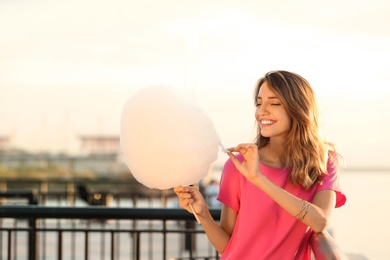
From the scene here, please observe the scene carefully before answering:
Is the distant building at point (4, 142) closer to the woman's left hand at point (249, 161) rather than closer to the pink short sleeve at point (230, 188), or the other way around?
the pink short sleeve at point (230, 188)

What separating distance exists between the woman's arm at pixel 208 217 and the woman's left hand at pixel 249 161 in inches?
14.4

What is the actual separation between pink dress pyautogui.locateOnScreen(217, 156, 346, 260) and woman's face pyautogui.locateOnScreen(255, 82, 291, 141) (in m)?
0.18

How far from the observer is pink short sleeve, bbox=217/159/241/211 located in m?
4.07

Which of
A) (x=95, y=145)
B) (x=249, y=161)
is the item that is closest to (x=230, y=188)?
(x=249, y=161)

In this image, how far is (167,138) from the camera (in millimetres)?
3861

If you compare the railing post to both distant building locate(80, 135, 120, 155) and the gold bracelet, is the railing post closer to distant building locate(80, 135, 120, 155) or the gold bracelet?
the gold bracelet

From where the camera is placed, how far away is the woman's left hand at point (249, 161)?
3.72 m

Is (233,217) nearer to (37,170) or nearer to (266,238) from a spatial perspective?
(266,238)

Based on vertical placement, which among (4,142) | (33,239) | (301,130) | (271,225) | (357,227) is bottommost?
(357,227)

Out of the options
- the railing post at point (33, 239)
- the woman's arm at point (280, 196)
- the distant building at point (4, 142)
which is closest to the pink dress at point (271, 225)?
the woman's arm at point (280, 196)

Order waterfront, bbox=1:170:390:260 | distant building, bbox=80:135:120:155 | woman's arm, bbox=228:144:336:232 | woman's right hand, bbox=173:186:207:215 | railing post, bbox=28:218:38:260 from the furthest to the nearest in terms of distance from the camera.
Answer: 1. distant building, bbox=80:135:120:155
2. waterfront, bbox=1:170:390:260
3. railing post, bbox=28:218:38:260
4. woman's right hand, bbox=173:186:207:215
5. woman's arm, bbox=228:144:336:232

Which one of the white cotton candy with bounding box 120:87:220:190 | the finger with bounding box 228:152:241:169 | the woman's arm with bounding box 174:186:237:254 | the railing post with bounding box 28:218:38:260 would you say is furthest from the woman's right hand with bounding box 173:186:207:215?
the railing post with bounding box 28:218:38:260

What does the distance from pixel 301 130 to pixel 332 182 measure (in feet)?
0.84

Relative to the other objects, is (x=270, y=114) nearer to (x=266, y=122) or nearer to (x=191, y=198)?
(x=266, y=122)
